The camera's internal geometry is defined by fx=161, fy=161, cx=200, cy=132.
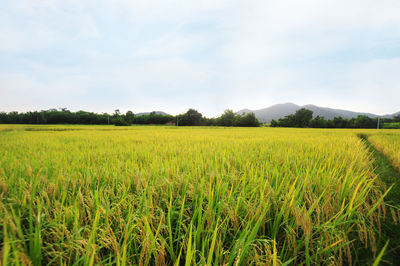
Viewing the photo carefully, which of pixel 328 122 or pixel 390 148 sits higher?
pixel 328 122

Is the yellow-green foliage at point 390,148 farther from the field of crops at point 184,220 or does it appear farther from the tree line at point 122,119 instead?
the tree line at point 122,119

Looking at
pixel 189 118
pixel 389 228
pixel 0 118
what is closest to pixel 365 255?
pixel 389 228

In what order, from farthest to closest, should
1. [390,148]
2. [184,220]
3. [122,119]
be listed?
[122,119]
[390,148]
[184,220]

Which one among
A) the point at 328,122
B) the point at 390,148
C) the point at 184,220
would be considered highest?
the point at 328,122

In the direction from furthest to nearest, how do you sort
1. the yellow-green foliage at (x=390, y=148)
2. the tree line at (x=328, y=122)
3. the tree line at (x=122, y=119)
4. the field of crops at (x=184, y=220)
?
the tree line at (x=122, y=119) → the tree line at (x=328, y=122) → the yellow-green foliage at (x=390, y=148) → the field of crops at (x=184, y=220)

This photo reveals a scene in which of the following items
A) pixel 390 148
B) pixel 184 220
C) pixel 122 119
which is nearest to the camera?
pixel 184 220

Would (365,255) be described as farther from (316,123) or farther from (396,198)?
(316,123)

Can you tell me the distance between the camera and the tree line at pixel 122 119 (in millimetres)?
54250

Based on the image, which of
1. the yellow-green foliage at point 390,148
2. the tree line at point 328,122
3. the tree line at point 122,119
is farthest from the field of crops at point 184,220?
the tree line at point 328,122

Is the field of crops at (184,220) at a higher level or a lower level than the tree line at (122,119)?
lower

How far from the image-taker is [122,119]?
51469mm

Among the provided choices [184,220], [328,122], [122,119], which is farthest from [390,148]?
[328,122]

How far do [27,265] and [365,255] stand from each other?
5.68ft

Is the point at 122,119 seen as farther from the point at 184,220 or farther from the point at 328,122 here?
the point at 328,122
